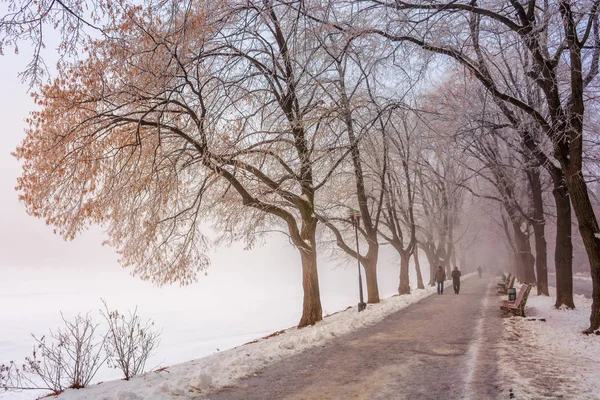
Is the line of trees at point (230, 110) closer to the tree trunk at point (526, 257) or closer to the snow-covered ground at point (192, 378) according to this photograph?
the snow-covered ground at point (192, 378)

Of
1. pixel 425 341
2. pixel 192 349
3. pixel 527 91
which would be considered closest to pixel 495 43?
pixel 527 91


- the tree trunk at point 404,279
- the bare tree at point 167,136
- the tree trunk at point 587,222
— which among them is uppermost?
the bare tree at point 167,136

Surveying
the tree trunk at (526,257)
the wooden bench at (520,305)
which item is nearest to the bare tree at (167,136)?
the wooden bench at (520,305)

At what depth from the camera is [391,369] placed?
7086mm

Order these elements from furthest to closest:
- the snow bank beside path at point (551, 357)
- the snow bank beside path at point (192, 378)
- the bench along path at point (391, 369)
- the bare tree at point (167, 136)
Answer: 1. the bare tree at point (167, 136)
2. the snow bank beside path at point (192, 378)
3. the bench along path at point (391, 369)
4. the snow bank beside path at point (551, 357)

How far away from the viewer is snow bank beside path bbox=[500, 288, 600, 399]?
5.50 m

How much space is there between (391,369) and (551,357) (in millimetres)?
2931

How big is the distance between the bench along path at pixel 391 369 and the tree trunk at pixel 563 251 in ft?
11.1

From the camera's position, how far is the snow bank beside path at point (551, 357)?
18.0ft

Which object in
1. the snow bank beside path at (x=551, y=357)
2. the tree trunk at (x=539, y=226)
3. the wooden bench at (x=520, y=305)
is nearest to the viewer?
the snow bank beside path at (x=551, y=357)

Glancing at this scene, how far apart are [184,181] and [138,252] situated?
2.57m

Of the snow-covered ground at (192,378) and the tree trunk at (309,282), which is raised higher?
the tree trunk at (309,282)

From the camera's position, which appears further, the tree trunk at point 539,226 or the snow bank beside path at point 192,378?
the tree trunk at point 539,226

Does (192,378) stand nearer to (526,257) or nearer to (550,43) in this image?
(550,43)
